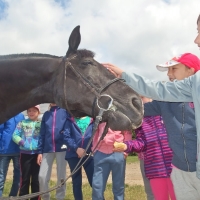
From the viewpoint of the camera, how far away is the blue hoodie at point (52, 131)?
601cm

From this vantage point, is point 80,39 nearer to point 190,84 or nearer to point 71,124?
point 190,84

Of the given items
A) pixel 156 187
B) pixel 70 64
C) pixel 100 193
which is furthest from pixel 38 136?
pixel 70 64

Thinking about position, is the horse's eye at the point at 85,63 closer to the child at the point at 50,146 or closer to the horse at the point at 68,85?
the horse at the point at 68,85

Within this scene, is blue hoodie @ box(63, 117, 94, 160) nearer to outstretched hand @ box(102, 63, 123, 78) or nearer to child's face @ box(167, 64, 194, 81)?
child's face @ box(167, 64, 194, 81)

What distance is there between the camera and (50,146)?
19.6 feet

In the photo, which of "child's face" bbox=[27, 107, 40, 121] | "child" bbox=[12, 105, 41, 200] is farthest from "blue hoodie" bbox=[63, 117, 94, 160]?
"child's face" bbox=[27, 107, 40, 121]

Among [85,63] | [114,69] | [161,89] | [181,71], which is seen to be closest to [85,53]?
[85,63]

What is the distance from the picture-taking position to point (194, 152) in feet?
10.2

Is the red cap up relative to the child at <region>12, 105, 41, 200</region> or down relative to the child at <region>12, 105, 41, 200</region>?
up

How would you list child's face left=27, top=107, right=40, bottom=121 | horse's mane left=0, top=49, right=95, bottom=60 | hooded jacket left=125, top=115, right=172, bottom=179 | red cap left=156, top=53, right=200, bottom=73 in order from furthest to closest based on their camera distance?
child's face left=27, top=107, right=40, bottom=121 < hooded jacket left=125, top=115, right=172, bottom=179 < red cap left=156, top=53, right=200, bottom=73 < horse's mane left=0, top=49, right=95, bottom=60

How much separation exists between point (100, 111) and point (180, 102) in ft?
2.95

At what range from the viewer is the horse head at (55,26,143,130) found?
305 centimetres

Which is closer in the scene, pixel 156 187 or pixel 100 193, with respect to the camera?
pixel 156 187

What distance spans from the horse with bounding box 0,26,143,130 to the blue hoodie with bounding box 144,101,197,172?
501 millimetres
